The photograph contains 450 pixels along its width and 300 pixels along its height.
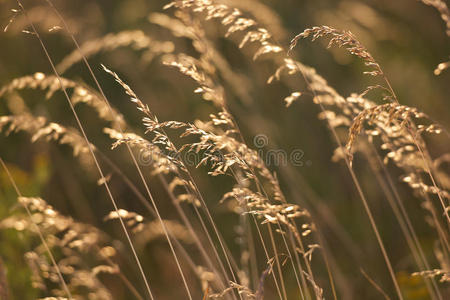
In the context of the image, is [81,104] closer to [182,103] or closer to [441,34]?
[182,103]

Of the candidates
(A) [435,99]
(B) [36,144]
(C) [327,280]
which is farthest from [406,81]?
(B) [36,144]

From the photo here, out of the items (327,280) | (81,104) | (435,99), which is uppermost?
(435,99)

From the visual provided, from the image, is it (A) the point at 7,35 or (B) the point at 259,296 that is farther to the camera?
(A) the point at 7,35

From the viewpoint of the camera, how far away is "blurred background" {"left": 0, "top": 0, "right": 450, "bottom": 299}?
9.30ft

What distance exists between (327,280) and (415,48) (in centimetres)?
174

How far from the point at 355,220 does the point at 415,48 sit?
132 cm

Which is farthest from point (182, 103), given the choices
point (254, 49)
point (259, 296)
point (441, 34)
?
point (259, 296)

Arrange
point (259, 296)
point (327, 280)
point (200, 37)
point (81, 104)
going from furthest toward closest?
point (81, 104)
point (327, 280)
point (200, 37)
point (259, 296)

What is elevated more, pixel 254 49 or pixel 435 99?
pixel 254 49

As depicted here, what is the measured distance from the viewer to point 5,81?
3545 millimetres

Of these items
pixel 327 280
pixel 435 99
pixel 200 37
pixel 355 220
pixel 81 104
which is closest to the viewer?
pixel 200 37

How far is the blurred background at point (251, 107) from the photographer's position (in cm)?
284

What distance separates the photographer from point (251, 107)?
2900 millimetres

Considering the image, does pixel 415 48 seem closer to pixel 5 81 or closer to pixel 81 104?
pixel 81 104
